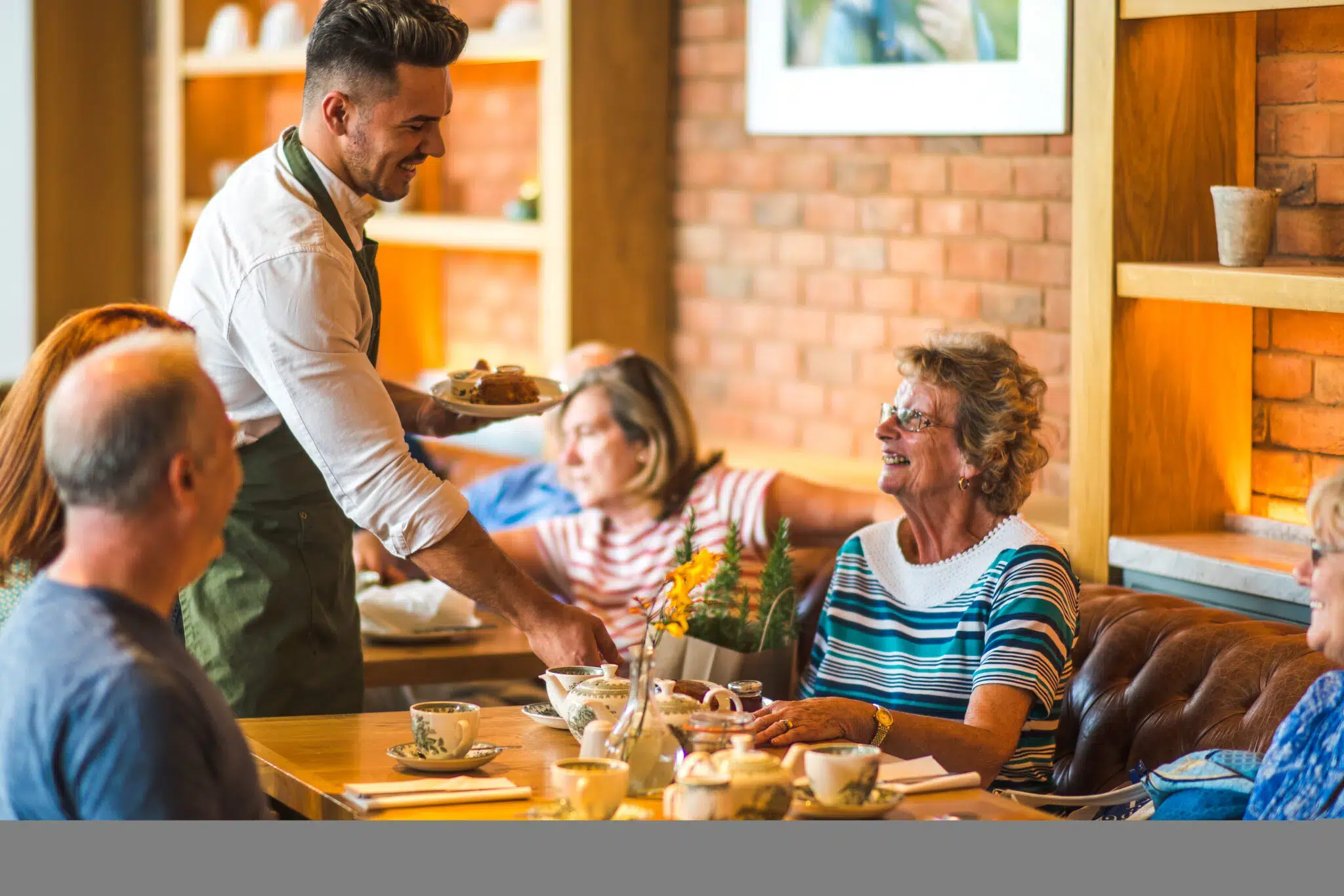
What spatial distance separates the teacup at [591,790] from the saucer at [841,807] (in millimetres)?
190

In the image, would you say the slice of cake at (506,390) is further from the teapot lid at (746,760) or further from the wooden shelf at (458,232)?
the wooden shelf at (458,232)

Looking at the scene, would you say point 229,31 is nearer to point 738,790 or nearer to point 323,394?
point 323,394

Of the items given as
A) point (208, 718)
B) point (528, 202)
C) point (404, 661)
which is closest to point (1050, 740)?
point (404, 661)

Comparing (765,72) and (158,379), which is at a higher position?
(765,72)

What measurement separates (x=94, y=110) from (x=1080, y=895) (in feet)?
20.0

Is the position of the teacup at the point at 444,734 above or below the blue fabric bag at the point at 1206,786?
above

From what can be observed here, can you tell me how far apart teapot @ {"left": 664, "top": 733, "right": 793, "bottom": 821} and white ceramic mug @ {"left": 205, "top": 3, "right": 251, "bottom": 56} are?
4871 millimetres

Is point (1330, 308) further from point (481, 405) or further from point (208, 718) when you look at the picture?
point (208, 718)

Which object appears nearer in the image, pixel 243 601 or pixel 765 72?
pixel 243 601

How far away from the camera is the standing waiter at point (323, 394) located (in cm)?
238

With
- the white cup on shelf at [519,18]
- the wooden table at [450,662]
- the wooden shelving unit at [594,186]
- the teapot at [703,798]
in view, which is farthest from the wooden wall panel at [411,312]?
the teapot at [703,798]

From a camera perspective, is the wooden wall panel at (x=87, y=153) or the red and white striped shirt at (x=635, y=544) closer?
the red and white striped shirt at (x=635, y=544)

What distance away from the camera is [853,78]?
413 cm

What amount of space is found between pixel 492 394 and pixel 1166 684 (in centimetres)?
122
